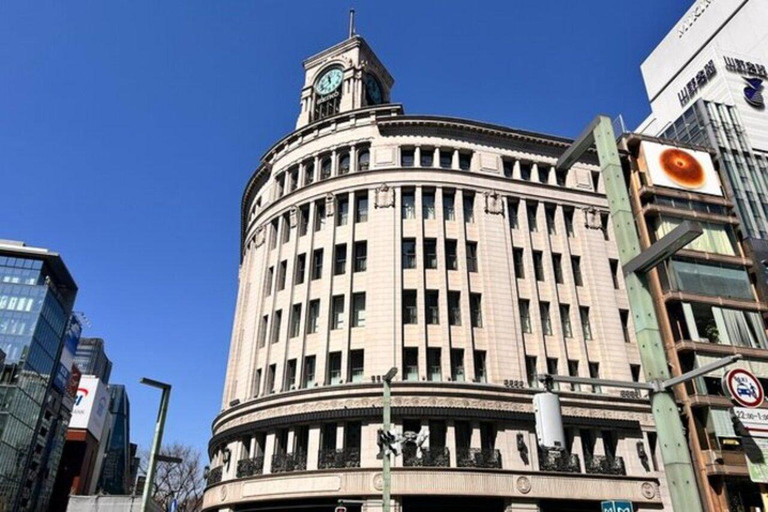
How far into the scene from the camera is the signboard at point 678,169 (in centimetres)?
3919

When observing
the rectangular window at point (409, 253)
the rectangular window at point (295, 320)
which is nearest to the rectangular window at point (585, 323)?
the rectangular window at point (409, 253)

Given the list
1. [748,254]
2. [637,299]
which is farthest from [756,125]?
[637,299]

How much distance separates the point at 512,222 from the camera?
114 feet

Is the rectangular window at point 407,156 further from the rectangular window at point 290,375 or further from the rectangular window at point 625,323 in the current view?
the rectangular window at point 625,323

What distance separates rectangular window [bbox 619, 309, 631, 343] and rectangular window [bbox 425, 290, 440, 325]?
12.1 metres

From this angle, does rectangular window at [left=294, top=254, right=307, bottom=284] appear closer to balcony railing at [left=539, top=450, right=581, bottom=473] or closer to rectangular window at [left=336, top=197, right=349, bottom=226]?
rectangular window at [left=336, top=197, right=349, bottom=226]

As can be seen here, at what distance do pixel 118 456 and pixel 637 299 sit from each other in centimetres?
19155

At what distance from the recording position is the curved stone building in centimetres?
2667

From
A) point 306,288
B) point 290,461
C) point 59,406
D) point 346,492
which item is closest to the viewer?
point 346,492

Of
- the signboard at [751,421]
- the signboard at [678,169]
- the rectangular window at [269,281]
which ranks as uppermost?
the signboard at [678,169]

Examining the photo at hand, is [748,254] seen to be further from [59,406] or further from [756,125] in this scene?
[59,406]

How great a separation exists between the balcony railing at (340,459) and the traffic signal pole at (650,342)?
832 inches

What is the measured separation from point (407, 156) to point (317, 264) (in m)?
9.63

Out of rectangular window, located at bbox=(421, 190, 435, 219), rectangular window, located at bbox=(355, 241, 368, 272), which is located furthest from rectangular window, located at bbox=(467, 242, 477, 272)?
rectangular window, located at bbox=(355, 241, 368, 272)
